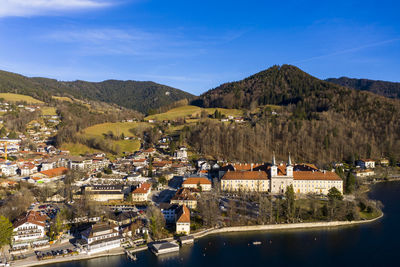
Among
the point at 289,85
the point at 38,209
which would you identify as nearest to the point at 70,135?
the point at 38,209

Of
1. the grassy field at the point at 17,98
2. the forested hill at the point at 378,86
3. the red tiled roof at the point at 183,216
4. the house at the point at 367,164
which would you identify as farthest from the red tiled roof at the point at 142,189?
the forested hill at the point at 378,86

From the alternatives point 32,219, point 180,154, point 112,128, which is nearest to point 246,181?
point 180,154

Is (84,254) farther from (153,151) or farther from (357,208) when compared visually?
(153,151)

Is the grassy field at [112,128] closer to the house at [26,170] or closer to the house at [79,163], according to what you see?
the house at [79,163]

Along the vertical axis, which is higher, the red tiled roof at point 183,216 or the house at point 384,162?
the house at point 384,162

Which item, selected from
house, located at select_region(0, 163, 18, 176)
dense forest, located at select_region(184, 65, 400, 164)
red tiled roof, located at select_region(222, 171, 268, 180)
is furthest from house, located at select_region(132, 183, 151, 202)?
dense forest, located at select_region(184, 65, 400, 164)

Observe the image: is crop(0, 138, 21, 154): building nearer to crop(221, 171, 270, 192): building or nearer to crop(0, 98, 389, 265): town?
crop(0, 98, 389, 265): town

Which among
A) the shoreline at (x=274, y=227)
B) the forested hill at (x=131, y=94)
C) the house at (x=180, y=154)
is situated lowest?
the shoreline at (x=274, y=227)
